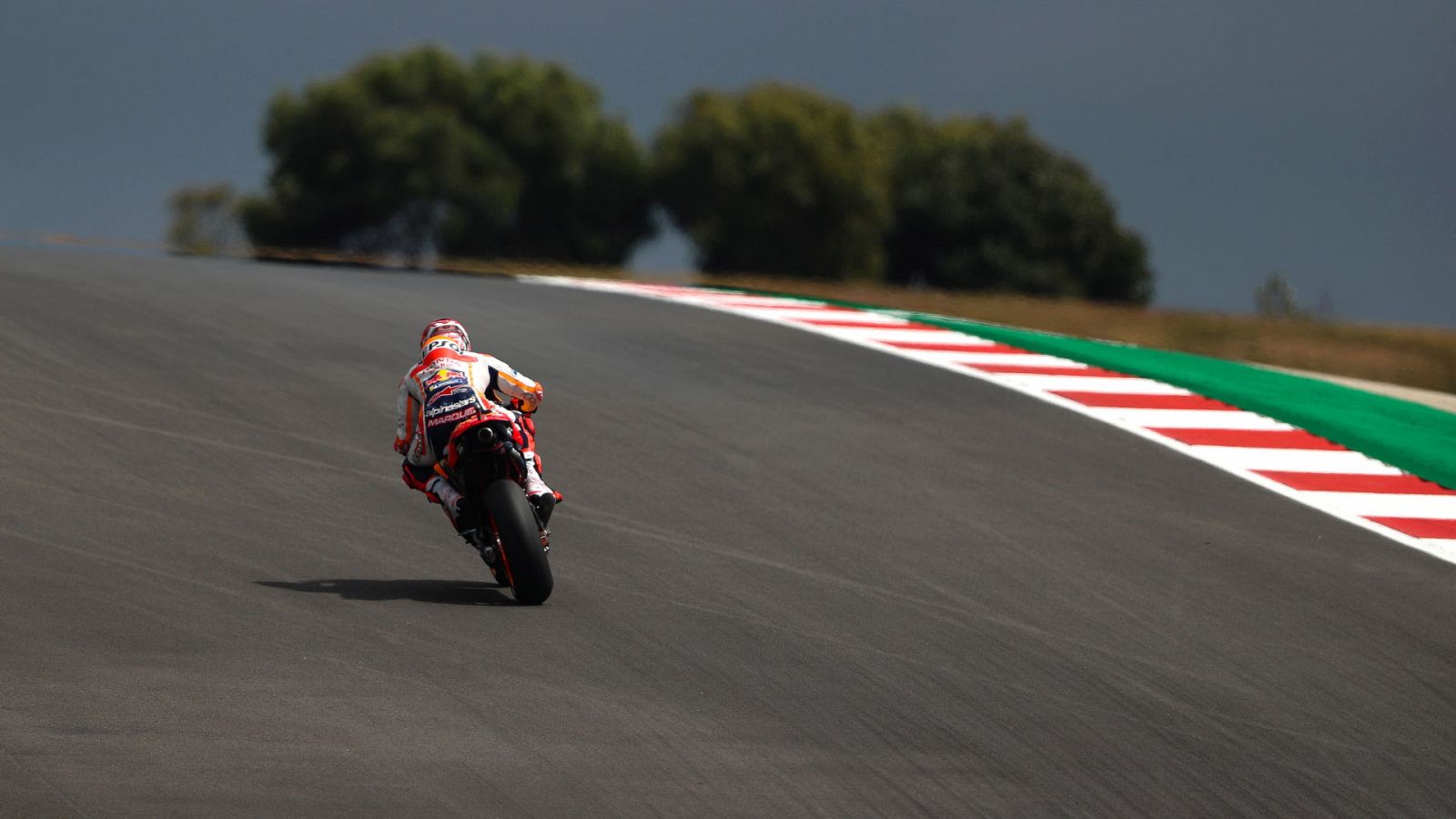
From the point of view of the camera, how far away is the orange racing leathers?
8.66 metres

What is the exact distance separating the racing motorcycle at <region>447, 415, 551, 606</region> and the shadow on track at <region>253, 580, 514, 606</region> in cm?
12

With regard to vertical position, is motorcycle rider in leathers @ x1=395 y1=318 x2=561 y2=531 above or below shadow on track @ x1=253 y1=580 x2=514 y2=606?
above

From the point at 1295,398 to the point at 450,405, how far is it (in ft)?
31.3

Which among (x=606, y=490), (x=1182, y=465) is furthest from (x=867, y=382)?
(x=606, y=490)

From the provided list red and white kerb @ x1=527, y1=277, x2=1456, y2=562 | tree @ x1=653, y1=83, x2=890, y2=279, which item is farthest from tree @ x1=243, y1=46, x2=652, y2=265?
red and white kerb @ x1=527, y1=277, x2=1456, y2=562

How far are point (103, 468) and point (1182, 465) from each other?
23.2ft

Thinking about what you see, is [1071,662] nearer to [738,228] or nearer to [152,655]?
[152,655]

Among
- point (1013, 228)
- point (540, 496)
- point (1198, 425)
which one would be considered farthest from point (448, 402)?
point (1013, 228)

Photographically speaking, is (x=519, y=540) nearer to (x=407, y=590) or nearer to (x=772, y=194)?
(x=407, y=590)

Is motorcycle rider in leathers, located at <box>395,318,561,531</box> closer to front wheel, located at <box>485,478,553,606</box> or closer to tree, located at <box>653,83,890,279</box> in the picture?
front wheel, located at <box>485,478,553,606</box>

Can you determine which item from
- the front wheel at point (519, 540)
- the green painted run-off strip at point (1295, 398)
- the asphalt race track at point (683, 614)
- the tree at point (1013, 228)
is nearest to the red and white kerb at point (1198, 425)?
the green painted run-off strip at point (1295, 398)

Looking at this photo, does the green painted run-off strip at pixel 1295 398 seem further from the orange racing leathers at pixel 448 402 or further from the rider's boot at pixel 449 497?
the rider's boot at pixel 449 497

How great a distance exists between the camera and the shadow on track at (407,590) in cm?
832

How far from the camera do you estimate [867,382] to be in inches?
585
